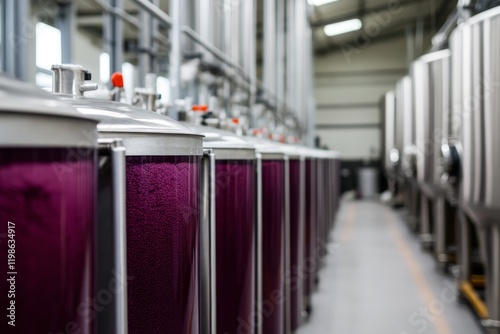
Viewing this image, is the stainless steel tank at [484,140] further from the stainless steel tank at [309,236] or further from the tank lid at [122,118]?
the tank lid at [122,118]

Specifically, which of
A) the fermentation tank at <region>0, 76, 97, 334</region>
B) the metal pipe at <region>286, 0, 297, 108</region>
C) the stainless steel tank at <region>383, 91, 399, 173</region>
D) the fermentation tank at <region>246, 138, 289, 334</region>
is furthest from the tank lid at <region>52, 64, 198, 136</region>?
the stainless steel tank at <region>383, 91, 399, 173</region>

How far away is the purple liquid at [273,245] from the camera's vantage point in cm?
173

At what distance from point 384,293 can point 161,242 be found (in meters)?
2.79

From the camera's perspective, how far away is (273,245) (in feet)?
6.02

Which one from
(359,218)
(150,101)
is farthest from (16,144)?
(359,218)

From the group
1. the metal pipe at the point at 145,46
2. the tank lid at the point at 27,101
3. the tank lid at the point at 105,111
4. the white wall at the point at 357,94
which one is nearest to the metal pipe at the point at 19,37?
the tank lid at the point at 105,111

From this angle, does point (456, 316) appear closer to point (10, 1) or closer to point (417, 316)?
point (417, 316)

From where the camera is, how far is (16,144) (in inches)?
22.1

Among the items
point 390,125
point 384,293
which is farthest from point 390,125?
point 384,293

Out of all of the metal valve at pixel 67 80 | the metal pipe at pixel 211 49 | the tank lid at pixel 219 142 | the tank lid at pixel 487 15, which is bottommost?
the tank lid at pixel 219 142

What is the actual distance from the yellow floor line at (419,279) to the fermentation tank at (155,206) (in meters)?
2.13

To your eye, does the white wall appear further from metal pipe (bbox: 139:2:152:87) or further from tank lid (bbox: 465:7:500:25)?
tank lid (bbox: 465:7:500:25)

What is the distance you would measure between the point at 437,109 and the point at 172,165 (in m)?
3.89

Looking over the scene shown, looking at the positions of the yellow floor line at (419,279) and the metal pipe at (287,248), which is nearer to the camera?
the metal pipe at (287,248)
